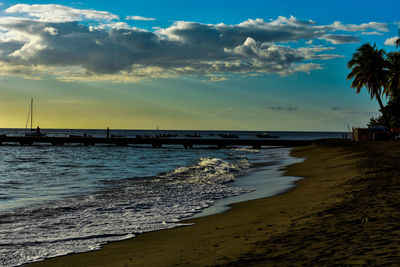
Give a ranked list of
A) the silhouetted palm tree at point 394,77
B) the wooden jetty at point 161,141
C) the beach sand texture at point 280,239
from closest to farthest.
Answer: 1. the beach sand texture at point 280,239
2. the silhouetted palm tree at point 394,77
3. the wooden jetty at point 161,141

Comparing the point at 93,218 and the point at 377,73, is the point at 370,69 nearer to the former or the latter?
the point at 377,73

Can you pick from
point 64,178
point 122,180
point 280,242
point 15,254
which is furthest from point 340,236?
point 64,178

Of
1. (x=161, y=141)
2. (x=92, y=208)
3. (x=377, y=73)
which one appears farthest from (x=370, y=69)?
(x=92, y=208)

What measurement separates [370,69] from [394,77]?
4019 millimetres

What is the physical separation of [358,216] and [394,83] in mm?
56514

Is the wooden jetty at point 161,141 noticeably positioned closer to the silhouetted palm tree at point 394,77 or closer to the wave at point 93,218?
the silhouetted palm tree at point 394,77

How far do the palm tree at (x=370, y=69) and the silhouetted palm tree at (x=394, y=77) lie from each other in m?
0.81

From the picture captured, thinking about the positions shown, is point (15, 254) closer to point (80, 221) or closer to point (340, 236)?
point (80, 221)

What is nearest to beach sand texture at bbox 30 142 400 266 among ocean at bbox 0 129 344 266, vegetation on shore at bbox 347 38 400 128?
ocean at bbox 0 129 344 266

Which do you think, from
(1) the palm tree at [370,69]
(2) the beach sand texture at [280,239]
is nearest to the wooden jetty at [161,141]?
(1) the palm tree at [370,69]

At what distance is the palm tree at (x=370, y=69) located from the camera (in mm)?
56875

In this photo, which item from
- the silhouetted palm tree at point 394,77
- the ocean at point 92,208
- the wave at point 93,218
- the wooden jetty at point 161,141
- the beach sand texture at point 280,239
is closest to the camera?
the beach sand texture at point 280,239

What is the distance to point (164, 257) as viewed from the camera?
21.5 ft

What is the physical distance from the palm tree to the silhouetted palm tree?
814 mm
